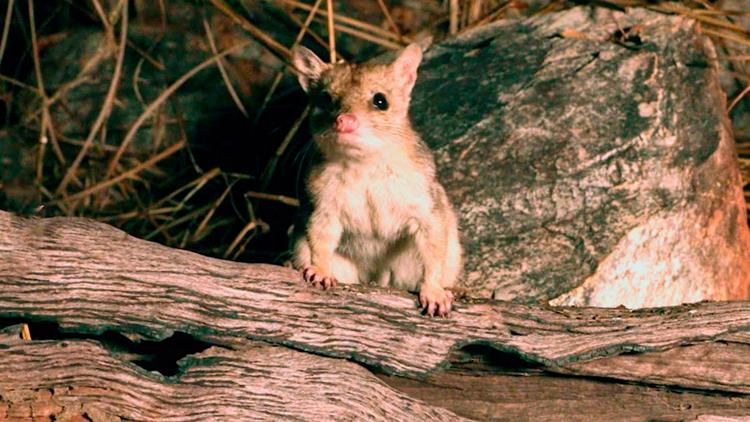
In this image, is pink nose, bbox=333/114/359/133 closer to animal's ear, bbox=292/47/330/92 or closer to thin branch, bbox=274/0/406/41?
animal's ear, bbox=292/47/330/92

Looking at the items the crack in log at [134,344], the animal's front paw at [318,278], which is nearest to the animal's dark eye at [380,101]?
the animal's front paw at [318,278]

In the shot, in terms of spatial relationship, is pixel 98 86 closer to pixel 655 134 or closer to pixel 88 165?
pixel 88 165

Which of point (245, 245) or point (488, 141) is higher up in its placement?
point (488, 141)

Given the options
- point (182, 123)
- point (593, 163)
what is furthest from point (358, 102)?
point (182, 123)

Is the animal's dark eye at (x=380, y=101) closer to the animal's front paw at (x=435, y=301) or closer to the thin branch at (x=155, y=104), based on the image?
the animal's front paw at (x=435, y=301)

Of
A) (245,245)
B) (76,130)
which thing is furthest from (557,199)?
(76,130)

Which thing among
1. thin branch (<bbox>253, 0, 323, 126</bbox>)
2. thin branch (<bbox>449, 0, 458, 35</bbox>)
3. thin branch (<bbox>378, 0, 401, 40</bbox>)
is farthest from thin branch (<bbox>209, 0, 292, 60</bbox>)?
thin branch (<bbox>449, 0, 458, 35</bbox>)

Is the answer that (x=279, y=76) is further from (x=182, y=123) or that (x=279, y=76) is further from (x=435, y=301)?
(x=435, y=301)
